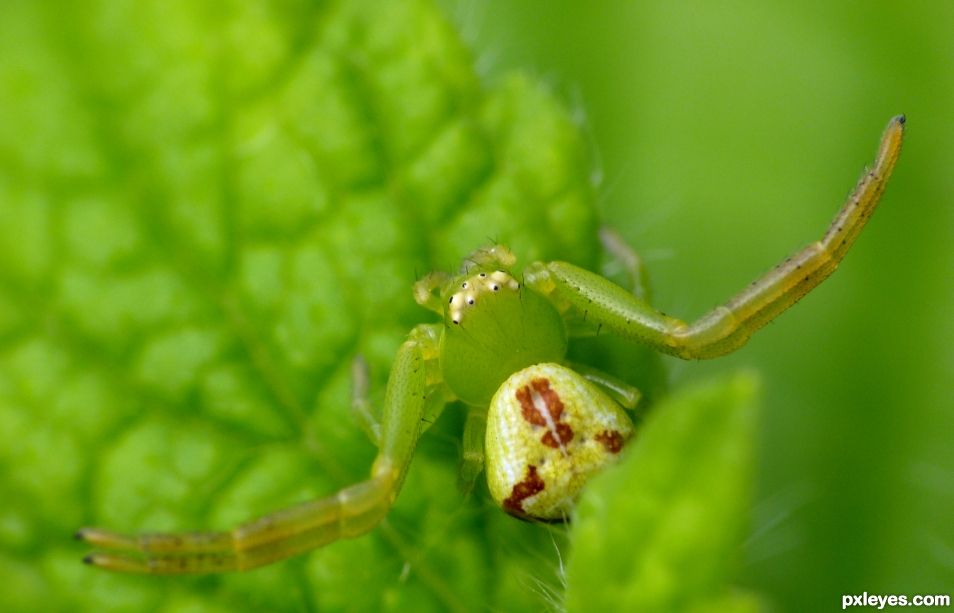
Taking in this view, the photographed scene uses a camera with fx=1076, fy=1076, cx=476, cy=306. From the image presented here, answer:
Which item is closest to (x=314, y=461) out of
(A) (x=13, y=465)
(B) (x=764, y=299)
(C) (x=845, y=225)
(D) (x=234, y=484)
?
(D) (x=234, y=484)

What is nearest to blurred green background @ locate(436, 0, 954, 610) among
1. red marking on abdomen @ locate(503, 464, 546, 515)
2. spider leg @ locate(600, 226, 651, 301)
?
spider leg @ locate(600, 226, 651, 301)

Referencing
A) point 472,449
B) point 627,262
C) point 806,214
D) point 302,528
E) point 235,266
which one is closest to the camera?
point 302,528

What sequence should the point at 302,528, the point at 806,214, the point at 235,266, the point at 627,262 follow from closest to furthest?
the point at 302,528 < the point at 235,266 < the point at 627,262 < the point at 806,214

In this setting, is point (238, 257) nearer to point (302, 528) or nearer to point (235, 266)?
point (235, 266)

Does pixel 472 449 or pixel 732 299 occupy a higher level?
pixel 732 299

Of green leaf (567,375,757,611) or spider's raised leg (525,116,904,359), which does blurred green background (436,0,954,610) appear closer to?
spider's raised leg (525,116,904,359)

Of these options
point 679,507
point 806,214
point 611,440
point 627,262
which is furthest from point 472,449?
point 806,214

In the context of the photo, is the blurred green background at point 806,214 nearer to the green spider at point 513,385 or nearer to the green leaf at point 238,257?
the green spider at point 513,385
